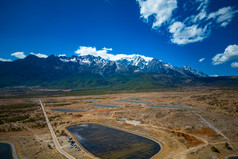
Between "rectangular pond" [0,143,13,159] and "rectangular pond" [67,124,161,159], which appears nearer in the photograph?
"rectangular pond" [0,143,13,159]

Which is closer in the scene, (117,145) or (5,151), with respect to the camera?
(5,151)

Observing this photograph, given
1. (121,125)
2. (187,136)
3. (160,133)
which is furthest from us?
(121,125)

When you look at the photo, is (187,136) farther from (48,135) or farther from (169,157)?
(48,135)

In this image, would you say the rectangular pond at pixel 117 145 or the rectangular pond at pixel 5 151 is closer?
the rectangular pond at pixel 5 151

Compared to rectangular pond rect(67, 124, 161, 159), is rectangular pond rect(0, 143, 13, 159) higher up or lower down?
lower down

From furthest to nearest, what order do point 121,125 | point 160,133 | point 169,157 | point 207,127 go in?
point 121,125 < point 207,127 < point 160,133 < point 169,157

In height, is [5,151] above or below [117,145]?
below

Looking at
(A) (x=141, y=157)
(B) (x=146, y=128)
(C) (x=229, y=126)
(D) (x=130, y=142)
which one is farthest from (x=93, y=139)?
(C) (x=229, y=126)

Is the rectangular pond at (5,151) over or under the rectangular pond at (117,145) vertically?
under
